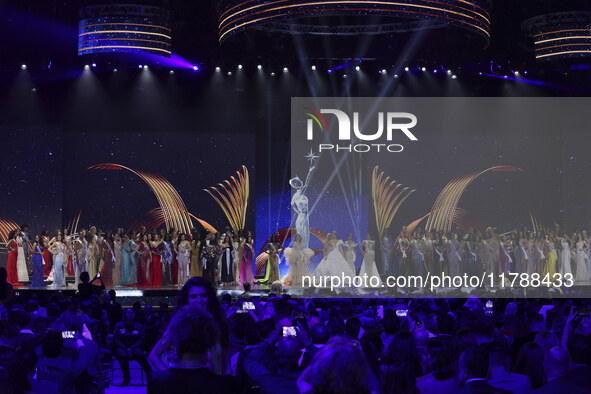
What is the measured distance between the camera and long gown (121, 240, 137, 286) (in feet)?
60.9

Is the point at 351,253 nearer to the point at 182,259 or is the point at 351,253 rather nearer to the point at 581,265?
the point at 182,259

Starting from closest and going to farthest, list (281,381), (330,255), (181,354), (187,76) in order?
(181,354) < (281,381) < (330,255) < (187,76)

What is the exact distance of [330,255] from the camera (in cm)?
1883

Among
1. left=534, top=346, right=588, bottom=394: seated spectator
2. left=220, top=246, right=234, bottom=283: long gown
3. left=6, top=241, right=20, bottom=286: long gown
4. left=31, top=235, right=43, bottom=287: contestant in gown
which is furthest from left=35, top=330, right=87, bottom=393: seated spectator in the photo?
left=6, top=241, right=20, bottom=286: long gown

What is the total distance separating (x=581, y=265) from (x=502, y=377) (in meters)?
17.0

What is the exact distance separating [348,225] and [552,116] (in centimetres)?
628

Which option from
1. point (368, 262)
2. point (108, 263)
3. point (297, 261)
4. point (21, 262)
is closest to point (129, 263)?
point (108, 263)

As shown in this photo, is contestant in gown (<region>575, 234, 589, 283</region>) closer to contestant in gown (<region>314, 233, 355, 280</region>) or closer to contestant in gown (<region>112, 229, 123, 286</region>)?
contestant in gown (<region>314, 233, 355, 280</region>)

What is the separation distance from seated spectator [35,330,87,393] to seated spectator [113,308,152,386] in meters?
3.34

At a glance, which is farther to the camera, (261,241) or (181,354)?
(261,241)

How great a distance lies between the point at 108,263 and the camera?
18.6 m

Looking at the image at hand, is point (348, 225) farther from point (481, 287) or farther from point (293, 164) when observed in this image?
point (481, 287)

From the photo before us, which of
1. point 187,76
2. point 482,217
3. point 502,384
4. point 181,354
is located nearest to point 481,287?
point 482,217

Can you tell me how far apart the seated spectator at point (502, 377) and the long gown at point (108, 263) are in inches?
609
